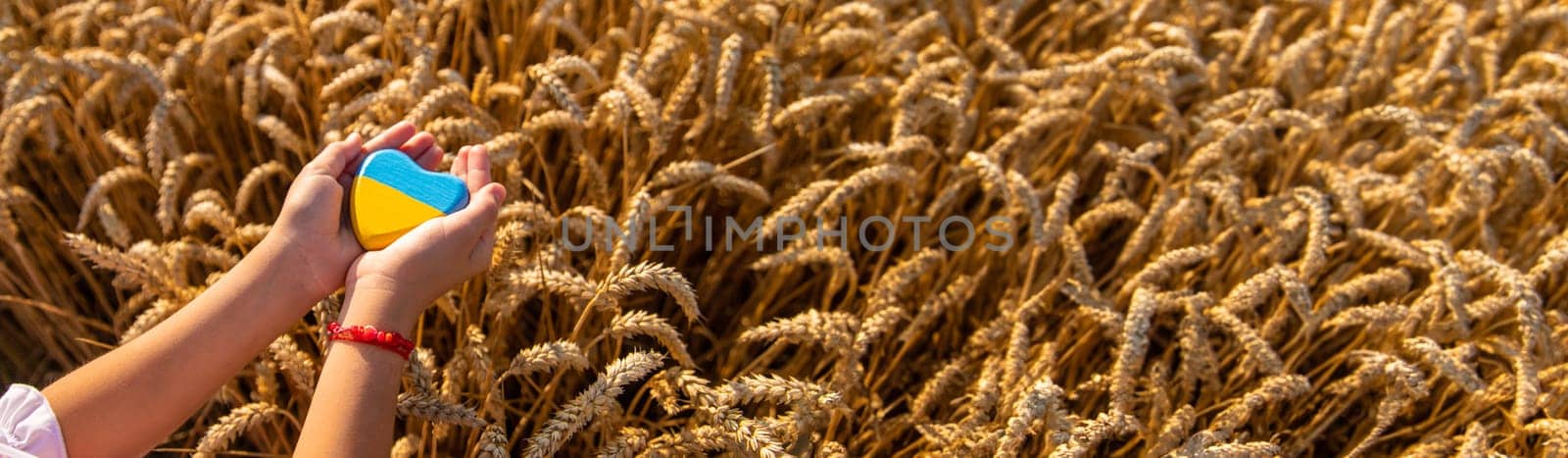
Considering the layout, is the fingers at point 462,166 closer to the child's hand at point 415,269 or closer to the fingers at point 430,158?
the fingers at point 430,158

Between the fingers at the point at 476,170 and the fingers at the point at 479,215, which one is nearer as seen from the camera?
the fingers at the point at 479,215

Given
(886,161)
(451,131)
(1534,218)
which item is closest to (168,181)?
(451,131)

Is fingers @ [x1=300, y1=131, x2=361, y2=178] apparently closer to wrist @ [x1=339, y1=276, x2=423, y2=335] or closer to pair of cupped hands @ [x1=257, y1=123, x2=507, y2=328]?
pair of cupped hands @ [x1=257, y1=123, x2=507, y2=328]

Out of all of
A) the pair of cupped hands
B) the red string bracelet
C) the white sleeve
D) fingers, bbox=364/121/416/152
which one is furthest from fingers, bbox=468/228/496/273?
the white sleeve

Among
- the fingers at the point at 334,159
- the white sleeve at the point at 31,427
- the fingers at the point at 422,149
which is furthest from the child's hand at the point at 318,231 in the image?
the white sleeve at the point at 31,427

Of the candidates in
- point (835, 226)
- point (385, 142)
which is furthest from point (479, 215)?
point (835, 226)

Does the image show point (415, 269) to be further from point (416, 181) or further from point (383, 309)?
point (416, 181)
